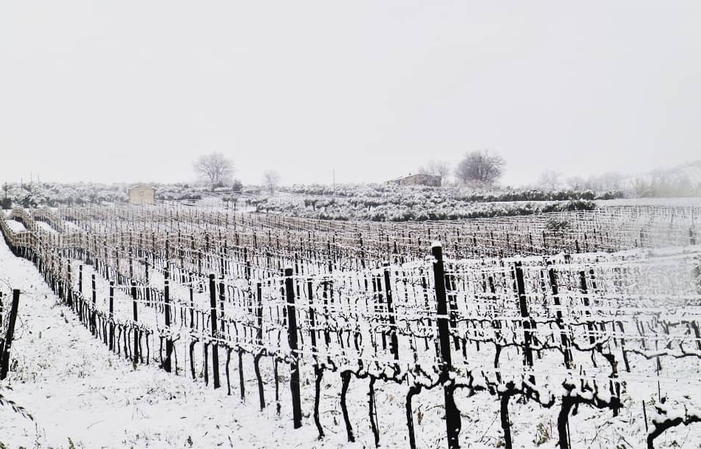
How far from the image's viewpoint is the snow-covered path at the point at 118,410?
183 inches

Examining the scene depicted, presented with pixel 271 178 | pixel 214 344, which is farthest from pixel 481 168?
pixel 214 344

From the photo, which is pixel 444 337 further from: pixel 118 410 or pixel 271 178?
pixel 271 178

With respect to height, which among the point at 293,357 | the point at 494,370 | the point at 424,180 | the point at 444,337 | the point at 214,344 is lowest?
the point at 214,344

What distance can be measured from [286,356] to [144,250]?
1813 cm

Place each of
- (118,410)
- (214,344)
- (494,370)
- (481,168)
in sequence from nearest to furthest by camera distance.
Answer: (494,370) < (118,410) < (214,344) < (481,168)

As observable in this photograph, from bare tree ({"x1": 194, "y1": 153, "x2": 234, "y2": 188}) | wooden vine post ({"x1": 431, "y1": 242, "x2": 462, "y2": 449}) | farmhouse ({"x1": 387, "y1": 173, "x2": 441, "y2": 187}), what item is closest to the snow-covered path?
wooden vine post ({"x1": 431, "y1": 242, "x2": 462, "y2": 449})

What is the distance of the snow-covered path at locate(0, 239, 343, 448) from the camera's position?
15.3 ft

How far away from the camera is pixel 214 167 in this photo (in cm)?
7356

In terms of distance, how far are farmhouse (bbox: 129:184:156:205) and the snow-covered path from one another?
42.5 meters

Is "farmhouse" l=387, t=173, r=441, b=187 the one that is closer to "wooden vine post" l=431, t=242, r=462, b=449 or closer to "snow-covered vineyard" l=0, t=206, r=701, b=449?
"snow-covered vineyard" l=0, t=206, r=701, b=449

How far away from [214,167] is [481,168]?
39833 mm

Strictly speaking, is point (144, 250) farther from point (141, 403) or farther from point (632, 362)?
point (632, 362)

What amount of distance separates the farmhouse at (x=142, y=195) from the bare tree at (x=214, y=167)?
75.8 feet

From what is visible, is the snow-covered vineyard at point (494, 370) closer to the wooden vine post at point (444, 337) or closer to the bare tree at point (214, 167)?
the wooden vine post at point (444, 337)
